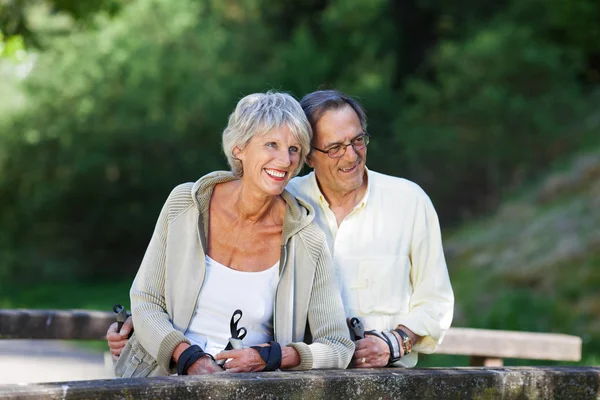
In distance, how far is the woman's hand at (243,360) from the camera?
2936mm

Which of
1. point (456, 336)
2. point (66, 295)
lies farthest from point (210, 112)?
point (456, 336)

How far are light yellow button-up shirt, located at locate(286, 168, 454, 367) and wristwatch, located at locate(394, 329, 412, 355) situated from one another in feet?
0.12

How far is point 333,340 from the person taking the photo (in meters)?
3.10

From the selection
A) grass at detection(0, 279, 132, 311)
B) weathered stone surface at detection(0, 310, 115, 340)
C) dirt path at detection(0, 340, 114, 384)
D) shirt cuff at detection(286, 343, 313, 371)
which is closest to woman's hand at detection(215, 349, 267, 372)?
shirt cuff at detection(286, 343, 313, 371)

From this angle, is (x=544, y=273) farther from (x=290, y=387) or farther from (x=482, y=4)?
(x=482, y=4)

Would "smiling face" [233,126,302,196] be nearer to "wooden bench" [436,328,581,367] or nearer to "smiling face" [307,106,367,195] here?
"smiling face" [307,106,367,195]

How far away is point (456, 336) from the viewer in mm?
4852

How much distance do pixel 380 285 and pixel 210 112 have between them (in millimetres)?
13982

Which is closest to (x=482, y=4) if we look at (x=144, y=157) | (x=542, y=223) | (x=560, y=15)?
(x=560, y=15)

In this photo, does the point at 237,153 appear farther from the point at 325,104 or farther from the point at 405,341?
the point at 405,341

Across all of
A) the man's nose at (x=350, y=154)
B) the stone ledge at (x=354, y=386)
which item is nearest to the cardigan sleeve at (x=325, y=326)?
the man's nose at (x=350, y=154)

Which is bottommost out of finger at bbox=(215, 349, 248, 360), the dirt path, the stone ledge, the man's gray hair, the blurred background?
the stone ledge

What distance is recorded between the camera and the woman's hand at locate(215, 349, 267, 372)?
294cm

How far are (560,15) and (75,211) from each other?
9.95m
